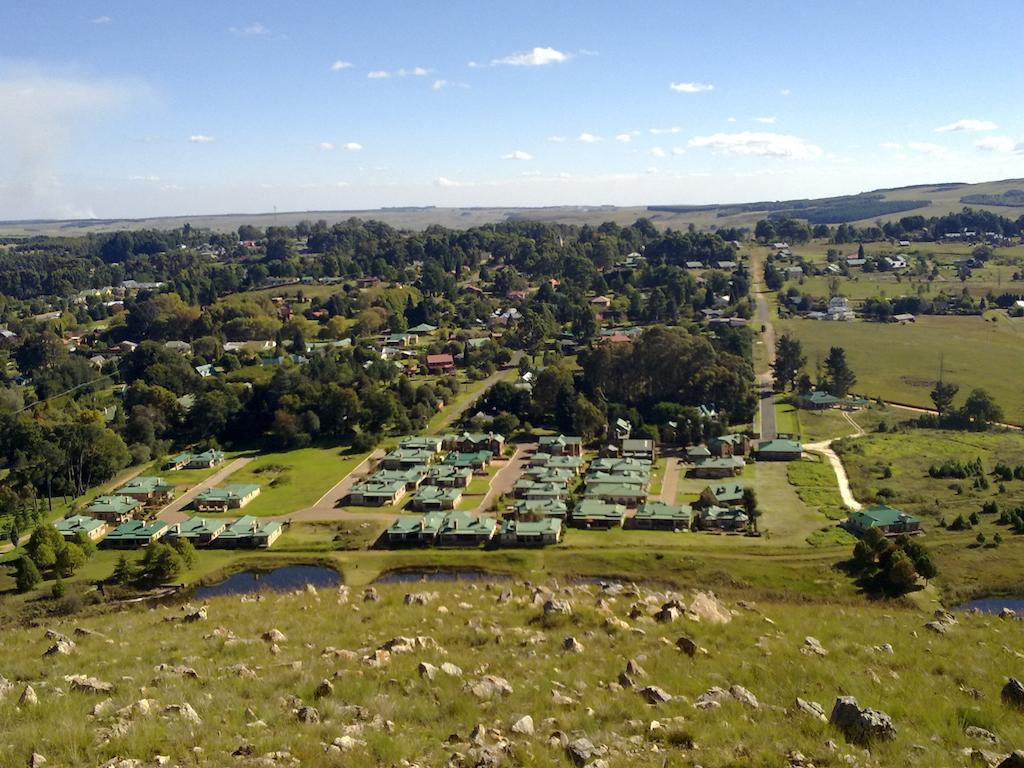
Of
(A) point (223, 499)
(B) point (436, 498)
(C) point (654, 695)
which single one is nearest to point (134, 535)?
(A) point (223, 499)

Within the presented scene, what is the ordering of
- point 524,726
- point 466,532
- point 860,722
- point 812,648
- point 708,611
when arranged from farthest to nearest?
1. point 466,532
2. point 708,611
3. point 812,648
4. point 524,726
5. point 860,722

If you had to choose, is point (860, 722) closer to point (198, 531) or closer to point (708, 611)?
point (708, 611)

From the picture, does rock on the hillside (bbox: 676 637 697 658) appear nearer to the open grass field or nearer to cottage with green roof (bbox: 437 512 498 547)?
cottage with green roof (bbox: 437 512 498 547)

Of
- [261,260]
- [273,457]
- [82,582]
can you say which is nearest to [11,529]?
[82,582]

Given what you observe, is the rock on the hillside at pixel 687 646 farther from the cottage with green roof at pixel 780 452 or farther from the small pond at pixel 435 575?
the cottage with green roof at pixel 780 452

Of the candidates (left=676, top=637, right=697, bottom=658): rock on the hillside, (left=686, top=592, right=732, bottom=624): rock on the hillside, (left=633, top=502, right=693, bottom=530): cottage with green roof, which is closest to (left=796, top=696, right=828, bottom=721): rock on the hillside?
(left=676, top=637, right=697, bottom=658): rock on the hillside
